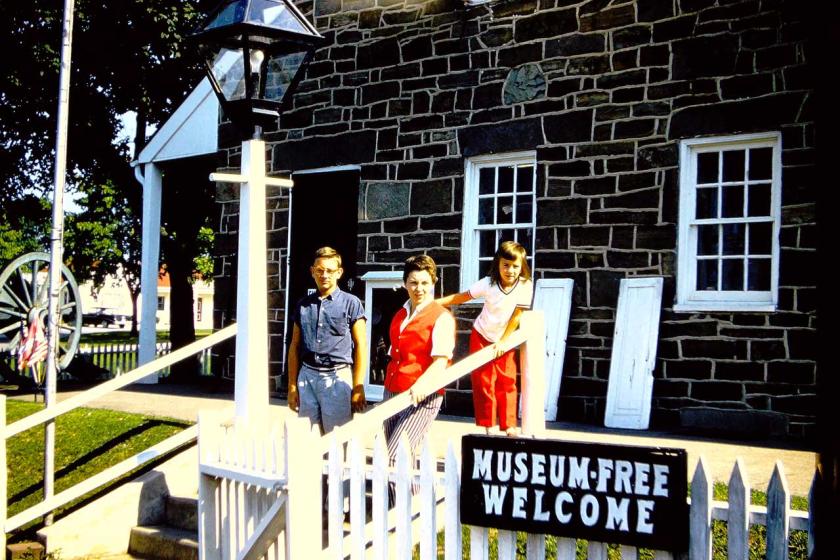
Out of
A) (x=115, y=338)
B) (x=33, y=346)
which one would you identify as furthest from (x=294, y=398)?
(x=115, y=338)

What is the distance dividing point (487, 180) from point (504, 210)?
15.2 inches

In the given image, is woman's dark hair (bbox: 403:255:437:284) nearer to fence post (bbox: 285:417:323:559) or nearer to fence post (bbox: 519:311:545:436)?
fence post (bbox: 519:311:545:436)

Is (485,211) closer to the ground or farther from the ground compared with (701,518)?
farther from the ground

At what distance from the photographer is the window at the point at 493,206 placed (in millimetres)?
9242

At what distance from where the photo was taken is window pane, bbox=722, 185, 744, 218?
8.09 metres

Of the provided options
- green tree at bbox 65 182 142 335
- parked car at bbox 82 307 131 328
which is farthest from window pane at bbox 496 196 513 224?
parked car at bbox 82 307 131 328

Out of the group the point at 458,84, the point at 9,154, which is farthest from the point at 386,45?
the point at 9,154

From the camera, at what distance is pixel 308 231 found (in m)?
10.8

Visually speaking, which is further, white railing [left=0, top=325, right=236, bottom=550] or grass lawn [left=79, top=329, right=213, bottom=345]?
grass lawn [left=79, top=329, right=213, bottom=345]

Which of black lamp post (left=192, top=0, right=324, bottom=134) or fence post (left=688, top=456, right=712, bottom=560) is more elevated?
black lamp post (left=192, top=0, right=324, bottom=134)

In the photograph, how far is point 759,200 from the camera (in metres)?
8.00

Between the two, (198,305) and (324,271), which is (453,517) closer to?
(324,271)

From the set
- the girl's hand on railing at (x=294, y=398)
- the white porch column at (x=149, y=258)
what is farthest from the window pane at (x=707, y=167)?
the white porch column at (x=149, y=258)

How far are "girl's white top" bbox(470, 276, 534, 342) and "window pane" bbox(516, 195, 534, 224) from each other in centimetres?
302
